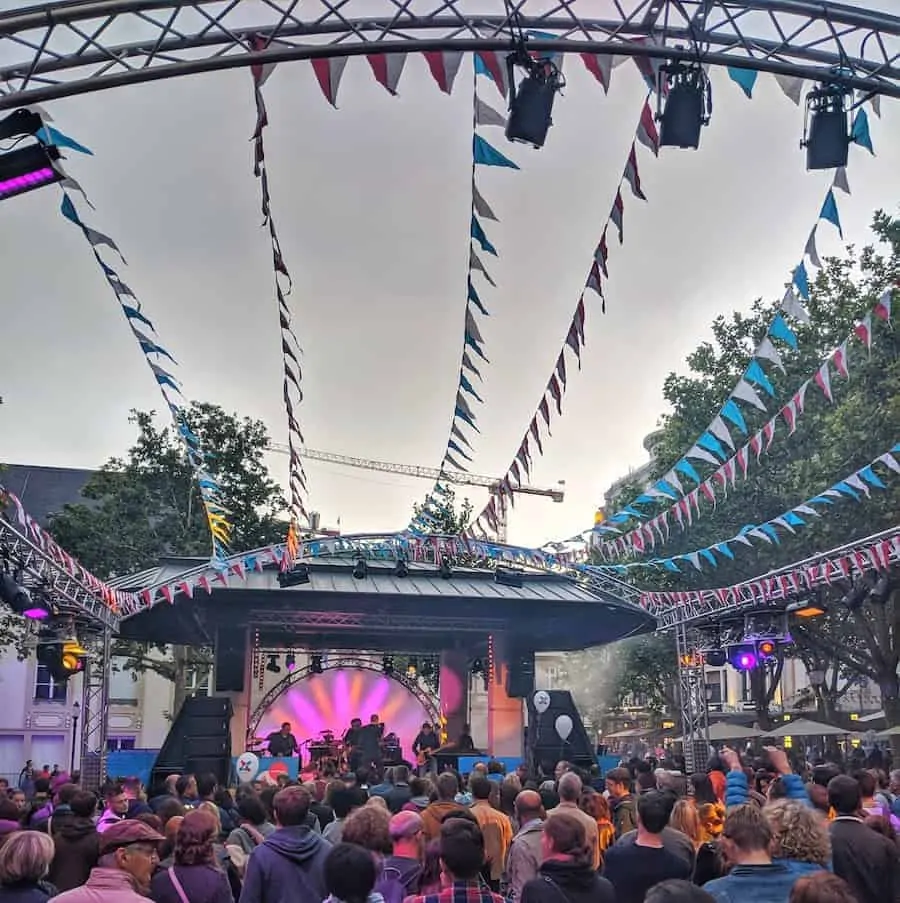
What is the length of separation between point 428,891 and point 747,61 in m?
6.19

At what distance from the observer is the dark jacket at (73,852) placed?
19.4 ft

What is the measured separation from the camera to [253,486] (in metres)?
31.3

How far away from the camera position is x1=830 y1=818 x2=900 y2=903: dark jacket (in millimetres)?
5129

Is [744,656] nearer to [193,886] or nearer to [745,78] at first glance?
[745,78]

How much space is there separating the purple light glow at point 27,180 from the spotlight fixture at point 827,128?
546 cm

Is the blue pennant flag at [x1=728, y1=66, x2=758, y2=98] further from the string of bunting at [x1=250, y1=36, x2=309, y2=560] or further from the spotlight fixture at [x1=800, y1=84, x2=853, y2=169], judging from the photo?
the string of bunting at [x1=250, y1=36, x2=309, y2=560]

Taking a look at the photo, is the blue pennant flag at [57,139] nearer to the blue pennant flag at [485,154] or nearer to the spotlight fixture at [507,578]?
the blue pennant flag at [485,154]

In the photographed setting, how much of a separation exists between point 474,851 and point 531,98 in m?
5.40

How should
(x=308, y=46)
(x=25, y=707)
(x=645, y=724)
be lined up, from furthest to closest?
(x=645, y=724), (x=25, y=707), (x=308, y=46)

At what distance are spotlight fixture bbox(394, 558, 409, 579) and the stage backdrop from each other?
4917mm

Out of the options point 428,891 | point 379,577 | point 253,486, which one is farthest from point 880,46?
point 253,486

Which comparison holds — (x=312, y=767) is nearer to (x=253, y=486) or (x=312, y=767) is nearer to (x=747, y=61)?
(x=253, y=486)

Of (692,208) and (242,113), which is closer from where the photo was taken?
(242,113)

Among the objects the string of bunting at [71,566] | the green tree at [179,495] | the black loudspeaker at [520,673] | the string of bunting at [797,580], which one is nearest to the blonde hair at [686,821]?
the string of bunting at [71,566]
